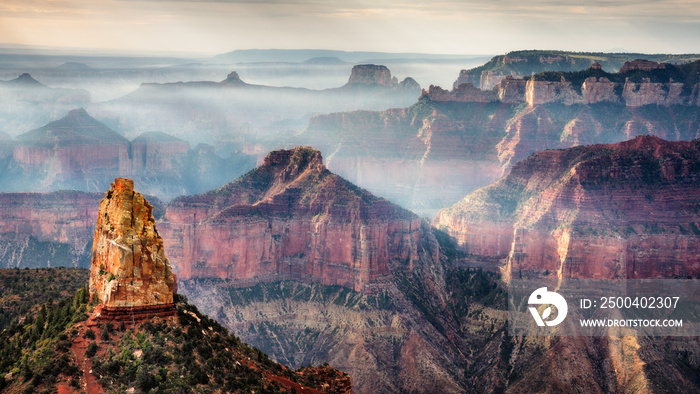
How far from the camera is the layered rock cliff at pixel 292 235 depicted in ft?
371

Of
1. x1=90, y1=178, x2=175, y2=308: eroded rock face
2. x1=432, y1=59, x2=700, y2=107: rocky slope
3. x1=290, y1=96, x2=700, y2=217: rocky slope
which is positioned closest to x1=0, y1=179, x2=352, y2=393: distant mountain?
x1=90, y1=178, x2=175, y2=308: eroded rock face

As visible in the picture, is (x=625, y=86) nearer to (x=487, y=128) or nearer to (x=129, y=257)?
(x=487, y=128)

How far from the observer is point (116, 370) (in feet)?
156

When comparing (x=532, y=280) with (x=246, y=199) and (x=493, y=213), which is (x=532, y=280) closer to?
(x=493, y=213)

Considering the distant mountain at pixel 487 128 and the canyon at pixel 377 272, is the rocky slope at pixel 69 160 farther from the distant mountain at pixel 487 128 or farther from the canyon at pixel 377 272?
the canyon at pixel 377 272

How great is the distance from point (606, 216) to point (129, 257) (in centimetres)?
7256

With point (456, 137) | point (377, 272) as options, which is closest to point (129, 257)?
point (377, 272)

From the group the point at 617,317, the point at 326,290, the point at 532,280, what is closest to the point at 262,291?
the point at 326,290

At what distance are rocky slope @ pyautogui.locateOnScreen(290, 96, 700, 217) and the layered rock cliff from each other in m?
52.7

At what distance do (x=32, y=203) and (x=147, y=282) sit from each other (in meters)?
94.3

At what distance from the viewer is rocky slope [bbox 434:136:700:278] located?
10944 centimetres

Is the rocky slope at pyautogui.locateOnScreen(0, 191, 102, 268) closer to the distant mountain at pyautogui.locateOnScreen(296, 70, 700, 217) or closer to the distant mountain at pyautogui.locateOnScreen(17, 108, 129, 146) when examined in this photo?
the distant mountain at pyautogui.locateOnScreen(17, 108, 129, 146)

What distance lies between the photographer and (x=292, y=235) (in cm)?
11650

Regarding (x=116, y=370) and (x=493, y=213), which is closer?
(x=116, y=370)
